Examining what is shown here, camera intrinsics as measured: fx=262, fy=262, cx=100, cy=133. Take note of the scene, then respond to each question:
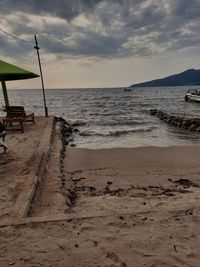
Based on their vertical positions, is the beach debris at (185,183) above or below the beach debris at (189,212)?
below

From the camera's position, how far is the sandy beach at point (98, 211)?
3166 mm

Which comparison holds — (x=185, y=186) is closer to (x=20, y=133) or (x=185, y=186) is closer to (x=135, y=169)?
(x=135, y=169)

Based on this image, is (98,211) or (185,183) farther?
(185,183)

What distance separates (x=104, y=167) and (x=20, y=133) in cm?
486

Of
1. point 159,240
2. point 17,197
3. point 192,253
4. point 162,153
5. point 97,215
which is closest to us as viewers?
point 192,253

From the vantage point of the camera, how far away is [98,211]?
429cm

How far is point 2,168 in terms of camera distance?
664 cm

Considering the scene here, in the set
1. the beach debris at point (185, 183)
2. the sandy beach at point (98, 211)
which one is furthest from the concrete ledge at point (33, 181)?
the beach debris at point (185, 183)

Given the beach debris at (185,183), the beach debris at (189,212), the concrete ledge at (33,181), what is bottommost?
the beach debris at (185,183)

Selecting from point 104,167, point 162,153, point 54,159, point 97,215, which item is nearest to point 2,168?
point 54,159

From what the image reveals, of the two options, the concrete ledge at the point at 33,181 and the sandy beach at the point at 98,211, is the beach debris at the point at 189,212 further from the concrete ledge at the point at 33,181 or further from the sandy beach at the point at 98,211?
the concrete ledge at the point at 33,181

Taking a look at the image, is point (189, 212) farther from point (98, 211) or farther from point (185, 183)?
point (185, 183)

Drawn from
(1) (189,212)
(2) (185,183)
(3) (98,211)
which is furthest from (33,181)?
(2) (185,183)

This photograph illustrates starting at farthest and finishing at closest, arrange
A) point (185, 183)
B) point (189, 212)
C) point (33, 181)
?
1. point (185, 183)
2. point (33, 181)
3. point (189, 212)
